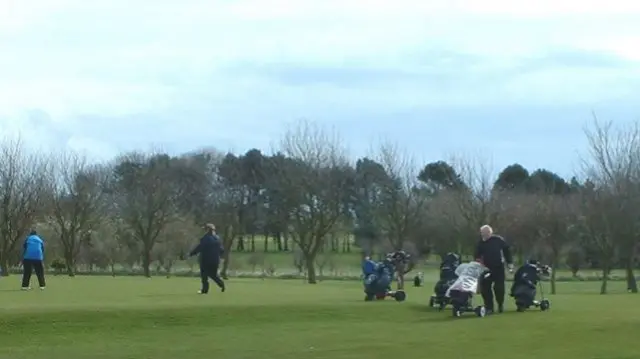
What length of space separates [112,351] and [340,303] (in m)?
7.40

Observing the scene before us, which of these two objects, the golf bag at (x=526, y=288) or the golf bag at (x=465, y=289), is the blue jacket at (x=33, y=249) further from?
the golf bag at (x=526, y=288)

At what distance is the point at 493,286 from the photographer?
2306 centimetres

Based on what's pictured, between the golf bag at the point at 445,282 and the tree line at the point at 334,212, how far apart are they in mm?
35896

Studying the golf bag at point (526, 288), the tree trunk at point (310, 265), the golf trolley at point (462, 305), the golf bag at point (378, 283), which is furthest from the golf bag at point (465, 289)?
the tree trunk at point (310, 265)

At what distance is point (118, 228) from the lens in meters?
80.6

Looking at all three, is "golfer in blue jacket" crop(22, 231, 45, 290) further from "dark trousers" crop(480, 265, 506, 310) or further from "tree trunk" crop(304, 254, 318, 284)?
"tree trunk" crop(304, 254, 318, 284)

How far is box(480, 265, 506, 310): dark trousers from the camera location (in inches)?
903

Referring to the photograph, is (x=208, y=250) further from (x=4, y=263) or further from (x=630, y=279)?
(x=4, y=263)

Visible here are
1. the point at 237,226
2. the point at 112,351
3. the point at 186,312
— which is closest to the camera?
the point at 112,351

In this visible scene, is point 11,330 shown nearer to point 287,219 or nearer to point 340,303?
point 340,303

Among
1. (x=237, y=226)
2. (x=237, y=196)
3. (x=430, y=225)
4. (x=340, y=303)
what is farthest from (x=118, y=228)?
(x=340, y=303)

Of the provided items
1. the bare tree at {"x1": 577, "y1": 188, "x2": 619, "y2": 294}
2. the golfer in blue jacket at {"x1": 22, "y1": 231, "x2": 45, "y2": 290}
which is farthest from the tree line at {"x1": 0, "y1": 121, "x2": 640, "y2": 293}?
the golfer in blue jacket at {"x1": 22, "y1": 231, "x2": 45, "y2": 290}

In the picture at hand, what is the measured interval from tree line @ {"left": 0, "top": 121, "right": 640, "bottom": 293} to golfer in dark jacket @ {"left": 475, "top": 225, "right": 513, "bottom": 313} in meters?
36.9

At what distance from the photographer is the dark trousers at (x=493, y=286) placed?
2294 centimetres
